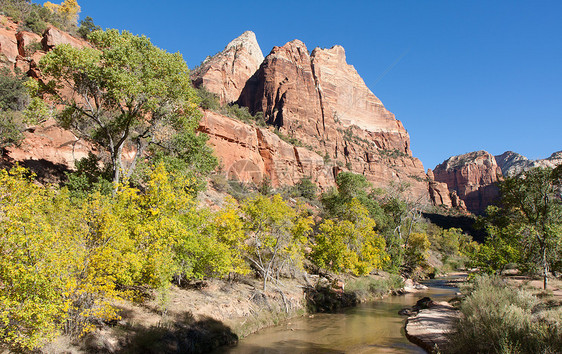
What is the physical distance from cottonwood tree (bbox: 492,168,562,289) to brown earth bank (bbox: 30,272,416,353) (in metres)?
13.6

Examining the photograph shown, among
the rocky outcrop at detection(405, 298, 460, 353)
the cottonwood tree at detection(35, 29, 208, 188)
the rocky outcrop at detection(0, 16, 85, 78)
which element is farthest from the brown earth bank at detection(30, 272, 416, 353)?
the rocky outcrop at detection(0, 16, 85, 78)

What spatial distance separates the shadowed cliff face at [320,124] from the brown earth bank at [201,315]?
35718 mm

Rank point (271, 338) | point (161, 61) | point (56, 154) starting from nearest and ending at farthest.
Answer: point (271, 338) < point (161, 61) < point (56, 154)

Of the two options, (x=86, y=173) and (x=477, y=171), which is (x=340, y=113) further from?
(x=86, y=173)

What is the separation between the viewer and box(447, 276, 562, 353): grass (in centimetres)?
772

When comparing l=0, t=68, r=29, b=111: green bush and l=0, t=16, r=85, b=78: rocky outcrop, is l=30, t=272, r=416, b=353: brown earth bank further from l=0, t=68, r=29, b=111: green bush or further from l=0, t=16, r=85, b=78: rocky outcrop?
l=0, t=16, r=85, b=78: rocky outcrop

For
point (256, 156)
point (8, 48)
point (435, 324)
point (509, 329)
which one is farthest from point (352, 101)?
point (509, 329)

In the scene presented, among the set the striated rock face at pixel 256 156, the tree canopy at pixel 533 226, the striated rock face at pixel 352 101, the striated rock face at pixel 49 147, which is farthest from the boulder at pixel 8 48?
the striated rock face at pixel 352 101

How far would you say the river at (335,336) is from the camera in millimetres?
13816

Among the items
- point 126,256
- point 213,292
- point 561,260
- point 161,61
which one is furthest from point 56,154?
point 561,260

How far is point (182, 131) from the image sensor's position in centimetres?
2295

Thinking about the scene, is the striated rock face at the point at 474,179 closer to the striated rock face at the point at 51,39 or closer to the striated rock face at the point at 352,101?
the striated rock face at the point at 352,101

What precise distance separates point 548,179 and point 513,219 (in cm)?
511

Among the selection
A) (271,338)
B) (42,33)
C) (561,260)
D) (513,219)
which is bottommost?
(271,338)
